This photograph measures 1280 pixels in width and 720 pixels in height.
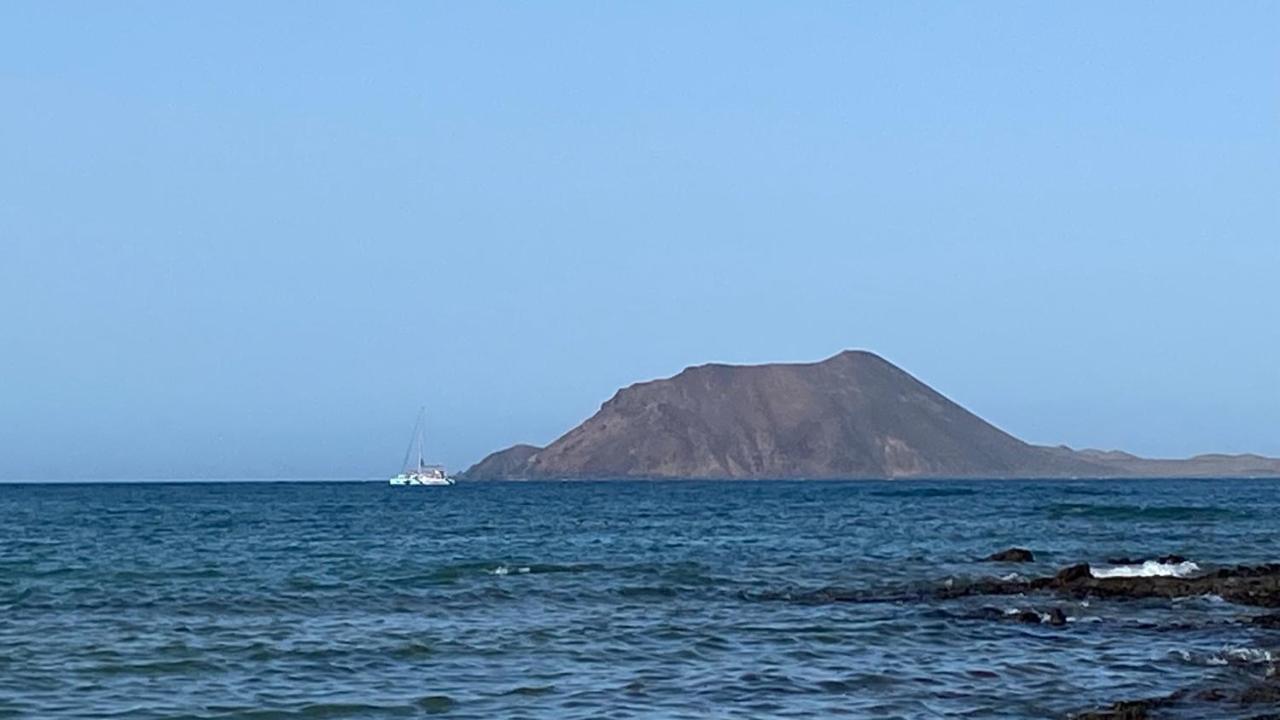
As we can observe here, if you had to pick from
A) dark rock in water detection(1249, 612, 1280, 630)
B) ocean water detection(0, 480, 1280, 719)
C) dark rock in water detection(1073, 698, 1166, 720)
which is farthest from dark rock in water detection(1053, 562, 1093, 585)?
dark rock in water detection(1073, 698, 1166, 720)

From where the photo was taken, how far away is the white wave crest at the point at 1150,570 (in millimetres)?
37581

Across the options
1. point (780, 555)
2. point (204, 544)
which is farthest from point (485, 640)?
point (204, 544)

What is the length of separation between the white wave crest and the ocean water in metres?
2.37

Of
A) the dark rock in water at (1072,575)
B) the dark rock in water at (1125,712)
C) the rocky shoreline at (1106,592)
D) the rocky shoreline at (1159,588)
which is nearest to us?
the dark rock in water at (1125,712)

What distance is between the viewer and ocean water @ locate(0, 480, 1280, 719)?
20422mm

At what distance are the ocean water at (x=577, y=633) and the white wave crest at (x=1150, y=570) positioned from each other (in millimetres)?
2369

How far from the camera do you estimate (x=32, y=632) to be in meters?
27.3

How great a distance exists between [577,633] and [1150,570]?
17.8 metres

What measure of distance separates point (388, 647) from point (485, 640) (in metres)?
1.70

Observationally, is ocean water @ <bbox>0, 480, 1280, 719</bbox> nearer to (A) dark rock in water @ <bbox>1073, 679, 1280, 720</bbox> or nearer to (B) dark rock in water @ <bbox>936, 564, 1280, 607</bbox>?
(A) dark rock in water @ <bbox>1073, 679, 1280, 720</bbox>

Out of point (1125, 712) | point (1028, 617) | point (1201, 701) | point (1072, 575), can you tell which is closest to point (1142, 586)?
point (1072, 575)

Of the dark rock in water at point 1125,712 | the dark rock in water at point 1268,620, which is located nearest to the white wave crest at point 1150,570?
the dark rock in water at point 1268,620

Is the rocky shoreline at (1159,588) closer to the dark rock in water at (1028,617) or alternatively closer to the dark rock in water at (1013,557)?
the dark rock in water at (1028,617)

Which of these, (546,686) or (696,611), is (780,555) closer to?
(696,611)
